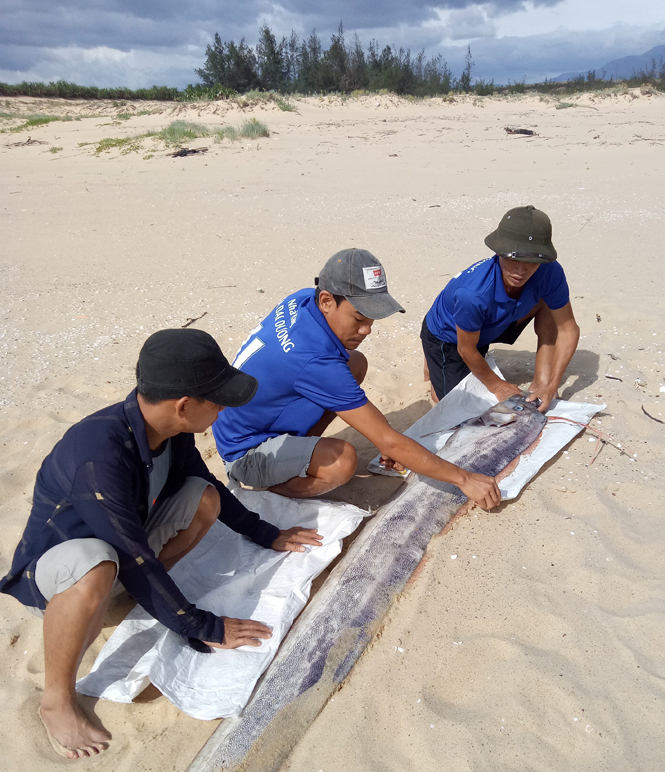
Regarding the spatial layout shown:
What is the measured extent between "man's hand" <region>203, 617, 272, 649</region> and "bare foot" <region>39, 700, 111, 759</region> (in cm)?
50

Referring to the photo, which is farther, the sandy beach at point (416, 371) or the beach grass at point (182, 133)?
the beach grass at point (182, 133)

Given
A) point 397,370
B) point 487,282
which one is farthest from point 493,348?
point 487,282

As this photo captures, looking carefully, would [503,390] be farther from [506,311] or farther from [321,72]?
[321,72]

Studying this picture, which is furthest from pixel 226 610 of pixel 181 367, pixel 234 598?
pixel 181 367

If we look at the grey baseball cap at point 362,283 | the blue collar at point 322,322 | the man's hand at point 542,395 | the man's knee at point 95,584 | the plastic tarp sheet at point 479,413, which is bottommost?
the plastic tarp sheet at point 479,413

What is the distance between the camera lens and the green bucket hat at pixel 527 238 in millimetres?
3119

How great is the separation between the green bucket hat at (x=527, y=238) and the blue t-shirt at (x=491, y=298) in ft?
1.02

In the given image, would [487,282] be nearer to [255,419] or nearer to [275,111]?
[255,419]

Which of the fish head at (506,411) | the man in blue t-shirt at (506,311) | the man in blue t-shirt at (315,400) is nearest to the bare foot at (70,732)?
the man in blue t-shirt at (315,400)

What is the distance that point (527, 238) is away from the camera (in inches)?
124

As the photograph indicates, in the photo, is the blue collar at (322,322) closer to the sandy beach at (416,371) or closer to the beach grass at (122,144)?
the sandy beach at (416,371)

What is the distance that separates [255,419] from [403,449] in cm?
86

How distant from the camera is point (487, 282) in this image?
3455 millimetres

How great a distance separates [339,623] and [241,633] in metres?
0.40
